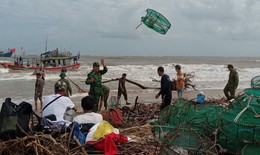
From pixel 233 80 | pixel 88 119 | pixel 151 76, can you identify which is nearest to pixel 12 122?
pixel 88 119

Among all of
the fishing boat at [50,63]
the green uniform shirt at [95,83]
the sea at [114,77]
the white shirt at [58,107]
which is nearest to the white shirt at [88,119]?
the white shirt at [58,107]

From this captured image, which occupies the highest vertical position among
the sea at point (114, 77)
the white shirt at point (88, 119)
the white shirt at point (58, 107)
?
the white shirt at point (58, 107)

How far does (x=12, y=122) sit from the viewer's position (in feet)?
12.6

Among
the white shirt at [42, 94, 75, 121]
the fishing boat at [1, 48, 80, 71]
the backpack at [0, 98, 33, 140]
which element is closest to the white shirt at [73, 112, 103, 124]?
the white shirt at [42, 94, 75, 121]

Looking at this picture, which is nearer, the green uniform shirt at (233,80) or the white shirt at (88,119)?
the white shirt at (88,119)

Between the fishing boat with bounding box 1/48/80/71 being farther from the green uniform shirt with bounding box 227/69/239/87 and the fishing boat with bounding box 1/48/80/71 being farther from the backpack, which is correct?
the backpack

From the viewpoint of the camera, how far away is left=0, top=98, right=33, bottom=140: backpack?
12.5 feet

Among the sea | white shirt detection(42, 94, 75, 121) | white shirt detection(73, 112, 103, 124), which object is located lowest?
the sea

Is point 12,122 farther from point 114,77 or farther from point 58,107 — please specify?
point 114,77

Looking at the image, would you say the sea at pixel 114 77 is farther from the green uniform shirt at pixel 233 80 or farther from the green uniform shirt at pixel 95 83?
the green uniform shirt at pixel 95 83

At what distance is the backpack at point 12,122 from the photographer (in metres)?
3.82

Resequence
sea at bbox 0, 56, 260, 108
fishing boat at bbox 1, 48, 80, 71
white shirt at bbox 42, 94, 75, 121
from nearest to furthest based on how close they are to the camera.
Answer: white shirt at bbox 42, 94, 75, 121 < sea at bbox 0, 56, 260, 108 < fishing boat at bbox 1, 48, 80, 71

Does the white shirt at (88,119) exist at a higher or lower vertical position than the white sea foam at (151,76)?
higher

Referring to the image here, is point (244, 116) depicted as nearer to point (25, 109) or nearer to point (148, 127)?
point (148, 127)
